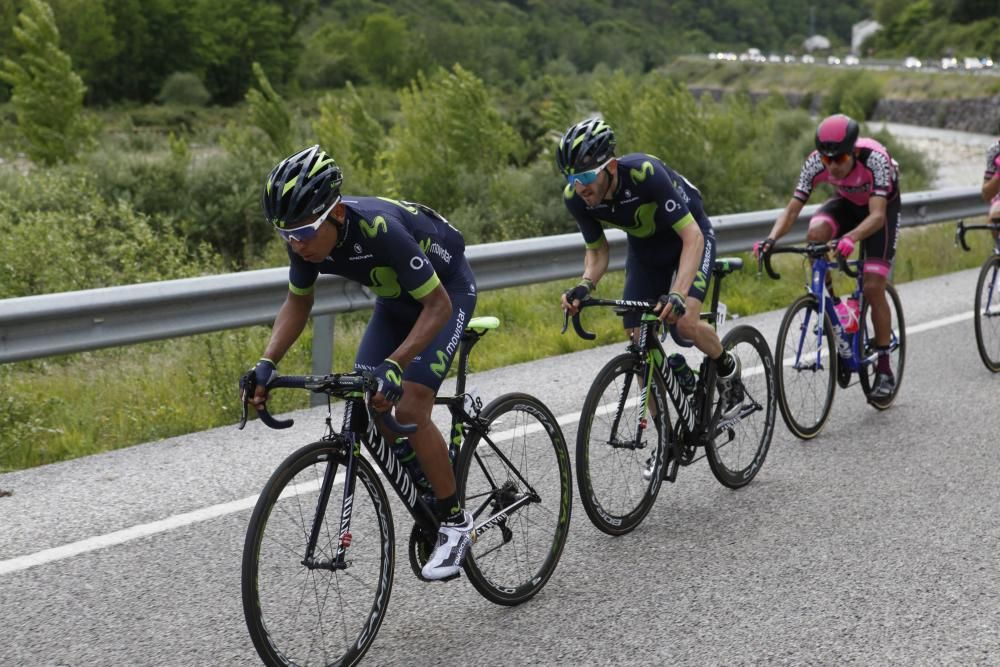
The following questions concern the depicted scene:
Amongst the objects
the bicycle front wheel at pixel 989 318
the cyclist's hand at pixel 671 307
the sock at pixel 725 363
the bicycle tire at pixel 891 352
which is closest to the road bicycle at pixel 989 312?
the bicycle front wheel at pixel 989 318

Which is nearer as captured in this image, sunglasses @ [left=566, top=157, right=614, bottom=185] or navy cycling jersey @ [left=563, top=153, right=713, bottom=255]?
sunglasses @ [left=566, top=157, right=614, bottom=185]

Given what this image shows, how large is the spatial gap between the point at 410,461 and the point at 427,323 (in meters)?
0.56

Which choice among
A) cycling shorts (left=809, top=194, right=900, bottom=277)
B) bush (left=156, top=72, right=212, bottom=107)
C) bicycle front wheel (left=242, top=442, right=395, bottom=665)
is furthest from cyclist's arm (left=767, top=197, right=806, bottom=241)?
bush (left=156, top=72, right=212, bottom=107)

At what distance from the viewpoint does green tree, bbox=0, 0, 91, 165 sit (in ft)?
155

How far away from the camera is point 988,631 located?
4309 mm

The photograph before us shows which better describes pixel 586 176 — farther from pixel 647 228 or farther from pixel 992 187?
pixel 992 187

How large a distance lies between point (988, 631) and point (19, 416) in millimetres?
5604

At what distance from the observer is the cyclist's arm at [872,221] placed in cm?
720

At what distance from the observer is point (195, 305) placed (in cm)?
715

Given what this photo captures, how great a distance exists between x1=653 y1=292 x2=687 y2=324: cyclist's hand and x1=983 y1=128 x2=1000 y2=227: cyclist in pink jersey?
4484 millimetres

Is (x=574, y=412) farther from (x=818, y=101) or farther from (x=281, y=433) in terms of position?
(x=818, y=101)

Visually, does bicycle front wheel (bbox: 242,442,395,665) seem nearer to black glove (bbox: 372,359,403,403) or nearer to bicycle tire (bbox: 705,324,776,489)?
black glove (bbox: 372,359,403,403)

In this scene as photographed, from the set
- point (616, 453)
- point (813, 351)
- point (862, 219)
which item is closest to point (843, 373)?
point (813, 351)

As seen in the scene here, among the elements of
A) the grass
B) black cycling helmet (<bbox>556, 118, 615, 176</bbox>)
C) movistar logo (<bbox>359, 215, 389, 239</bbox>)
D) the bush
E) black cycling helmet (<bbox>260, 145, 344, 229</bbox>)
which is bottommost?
the bush
